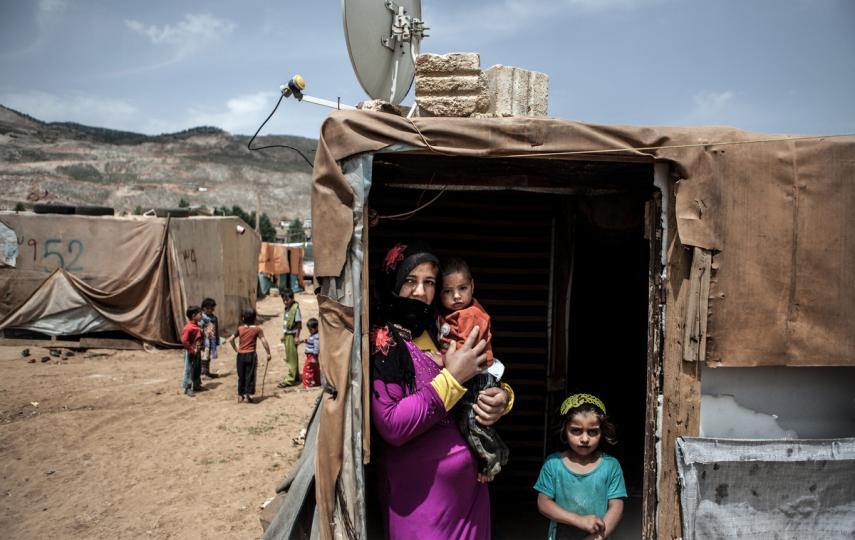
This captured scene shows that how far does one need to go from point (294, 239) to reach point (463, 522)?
3547cm

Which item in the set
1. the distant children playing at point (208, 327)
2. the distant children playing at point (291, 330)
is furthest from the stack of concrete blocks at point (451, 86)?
the distant children playing at point (208, 327)

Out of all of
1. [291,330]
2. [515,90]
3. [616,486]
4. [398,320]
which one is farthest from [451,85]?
[291,330]

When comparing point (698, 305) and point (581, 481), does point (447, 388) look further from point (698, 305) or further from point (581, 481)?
point (698, 305)

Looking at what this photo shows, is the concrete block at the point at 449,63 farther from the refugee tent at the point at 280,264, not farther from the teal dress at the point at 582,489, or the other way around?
the refugee tent at the point at 280,264

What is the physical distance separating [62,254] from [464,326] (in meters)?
11.3

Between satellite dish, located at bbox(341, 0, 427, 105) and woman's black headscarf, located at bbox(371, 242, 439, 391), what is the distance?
5.85 ft

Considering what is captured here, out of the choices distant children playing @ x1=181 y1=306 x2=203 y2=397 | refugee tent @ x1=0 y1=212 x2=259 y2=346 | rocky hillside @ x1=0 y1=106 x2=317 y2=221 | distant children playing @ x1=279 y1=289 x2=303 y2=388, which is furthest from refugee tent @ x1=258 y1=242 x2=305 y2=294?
rocky hillside @ x1=0 y1=106 x2=317 y2=221

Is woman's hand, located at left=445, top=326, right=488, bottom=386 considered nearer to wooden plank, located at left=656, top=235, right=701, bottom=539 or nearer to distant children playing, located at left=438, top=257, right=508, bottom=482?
distant children playing, located at left=438, top=257, right=508, bottom=482

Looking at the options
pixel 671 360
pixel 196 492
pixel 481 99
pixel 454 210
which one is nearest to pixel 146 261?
pixel 196 492

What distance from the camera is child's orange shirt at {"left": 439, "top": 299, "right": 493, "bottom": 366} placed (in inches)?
99.5

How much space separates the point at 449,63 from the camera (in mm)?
3207

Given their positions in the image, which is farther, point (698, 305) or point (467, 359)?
point (698, 305)

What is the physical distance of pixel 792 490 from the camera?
106 inches

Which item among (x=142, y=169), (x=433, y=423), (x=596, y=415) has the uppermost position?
(x=142, y=169)
